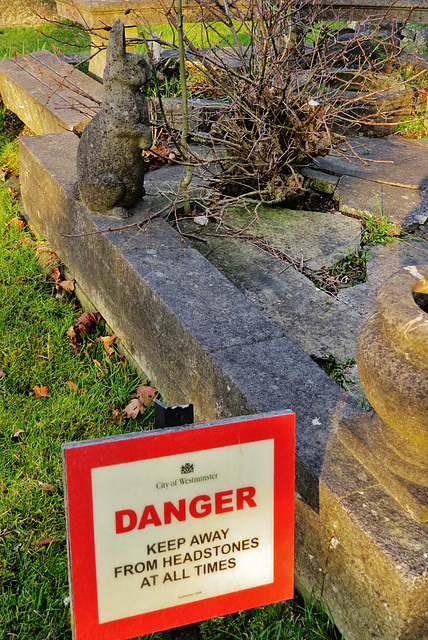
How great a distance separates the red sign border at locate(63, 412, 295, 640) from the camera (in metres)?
1.59

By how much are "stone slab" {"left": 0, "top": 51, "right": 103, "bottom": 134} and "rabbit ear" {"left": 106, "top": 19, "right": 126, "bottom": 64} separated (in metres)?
1.52

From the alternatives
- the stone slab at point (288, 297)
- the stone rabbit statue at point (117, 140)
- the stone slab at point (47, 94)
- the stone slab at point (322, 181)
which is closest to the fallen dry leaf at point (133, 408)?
the stone slab at point (288, 297)

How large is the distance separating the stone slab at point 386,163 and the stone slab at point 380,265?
789mm

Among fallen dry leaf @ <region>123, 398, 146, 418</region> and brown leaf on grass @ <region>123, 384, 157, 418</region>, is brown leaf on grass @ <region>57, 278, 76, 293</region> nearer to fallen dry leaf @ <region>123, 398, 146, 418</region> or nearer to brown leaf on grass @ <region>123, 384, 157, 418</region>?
brown leaf on grass @ <region>123, 384, 157, 418</region>

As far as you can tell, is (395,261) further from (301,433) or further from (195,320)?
(301,433)

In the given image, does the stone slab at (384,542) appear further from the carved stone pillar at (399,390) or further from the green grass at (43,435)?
the green grass at (43,435)

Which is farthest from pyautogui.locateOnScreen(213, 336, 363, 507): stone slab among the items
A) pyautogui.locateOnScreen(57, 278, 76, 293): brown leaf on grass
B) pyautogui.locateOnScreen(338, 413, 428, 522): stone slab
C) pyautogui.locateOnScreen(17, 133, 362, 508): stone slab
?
pyautogui.locateOnScreen(57, 278, 76, 293): brown leaf on grass

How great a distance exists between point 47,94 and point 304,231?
2839 mm

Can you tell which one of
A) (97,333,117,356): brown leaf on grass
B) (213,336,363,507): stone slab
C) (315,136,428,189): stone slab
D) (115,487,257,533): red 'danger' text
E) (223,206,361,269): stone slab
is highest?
(115,487,257,533): red 'danger' text

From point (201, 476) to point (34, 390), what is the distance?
196 cm

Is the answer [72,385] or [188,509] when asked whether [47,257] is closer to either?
[72,385]

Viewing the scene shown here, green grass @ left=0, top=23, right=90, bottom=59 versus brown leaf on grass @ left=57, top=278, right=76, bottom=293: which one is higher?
green grass @ left=0, top=23, right=90, bottom=59

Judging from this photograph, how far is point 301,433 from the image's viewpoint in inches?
89.8

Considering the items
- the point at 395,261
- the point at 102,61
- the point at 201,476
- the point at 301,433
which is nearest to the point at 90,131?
the point at 395,261
